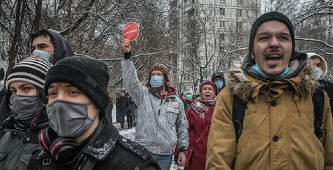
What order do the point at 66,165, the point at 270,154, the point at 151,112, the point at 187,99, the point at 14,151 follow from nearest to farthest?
1. the point at 66,165
2. the point at 270,154
3. the point at 14,151
4. the point at 151,112
5. the point at 187,99

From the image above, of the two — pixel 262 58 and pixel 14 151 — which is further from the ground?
pixel 262 58

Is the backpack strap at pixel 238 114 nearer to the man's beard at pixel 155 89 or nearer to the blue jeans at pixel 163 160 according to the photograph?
the blue jeans at pixel 163 160

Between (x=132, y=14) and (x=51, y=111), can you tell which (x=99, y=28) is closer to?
(x=132, y=14)

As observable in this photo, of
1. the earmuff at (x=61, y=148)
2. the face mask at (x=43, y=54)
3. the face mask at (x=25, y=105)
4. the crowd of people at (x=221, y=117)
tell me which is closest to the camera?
the earmuff at (x=61, y=148)

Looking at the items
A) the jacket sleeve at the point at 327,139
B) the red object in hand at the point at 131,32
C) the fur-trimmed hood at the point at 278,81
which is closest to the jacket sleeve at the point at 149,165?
the fur-trimmed hood at the point at 278,81

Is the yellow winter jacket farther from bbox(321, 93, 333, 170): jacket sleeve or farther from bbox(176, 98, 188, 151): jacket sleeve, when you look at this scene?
bbox(176, 98, 188, 151): jacket sleeve

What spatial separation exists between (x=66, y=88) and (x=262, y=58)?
1.46 metres

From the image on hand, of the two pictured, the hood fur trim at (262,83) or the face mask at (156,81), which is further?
the face mask at (156,81)

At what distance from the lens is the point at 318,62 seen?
4078 millimetres

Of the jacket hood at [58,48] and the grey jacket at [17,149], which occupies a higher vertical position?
the jacket hood at [58,48]

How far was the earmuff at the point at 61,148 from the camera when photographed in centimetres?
159

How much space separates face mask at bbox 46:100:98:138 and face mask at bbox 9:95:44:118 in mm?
702

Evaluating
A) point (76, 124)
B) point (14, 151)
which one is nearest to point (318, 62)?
point (76, 124)

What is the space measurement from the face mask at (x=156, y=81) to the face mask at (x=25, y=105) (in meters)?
2.02
